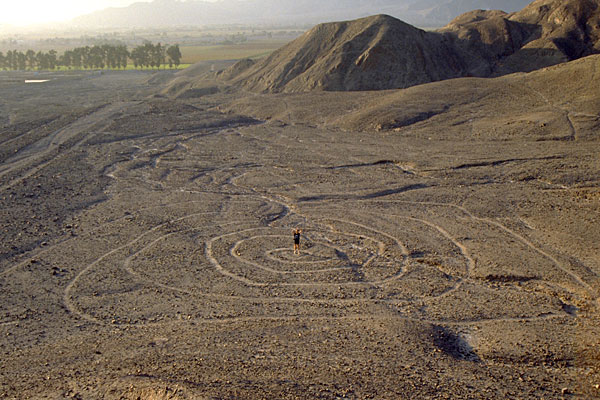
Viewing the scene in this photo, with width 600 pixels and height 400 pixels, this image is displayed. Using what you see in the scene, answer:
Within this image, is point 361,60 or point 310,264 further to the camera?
point 361,60

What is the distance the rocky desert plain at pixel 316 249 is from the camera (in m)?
10.7

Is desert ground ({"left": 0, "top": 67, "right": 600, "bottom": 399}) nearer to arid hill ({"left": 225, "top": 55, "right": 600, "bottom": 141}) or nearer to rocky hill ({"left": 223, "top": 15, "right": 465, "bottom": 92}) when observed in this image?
arid hill ({"left": 225, "top": 55, "right": 600, "bottom": 141})

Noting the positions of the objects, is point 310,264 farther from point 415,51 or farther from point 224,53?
point 224,53

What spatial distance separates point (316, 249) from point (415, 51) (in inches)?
1666

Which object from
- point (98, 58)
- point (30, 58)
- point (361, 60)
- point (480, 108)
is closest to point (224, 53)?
point (98, 58)

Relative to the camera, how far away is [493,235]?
18.7 m

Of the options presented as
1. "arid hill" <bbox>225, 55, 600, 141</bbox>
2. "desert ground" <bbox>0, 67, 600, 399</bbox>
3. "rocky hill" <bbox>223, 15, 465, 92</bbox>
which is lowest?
"desert ground" <bbox>0, 67, 600, 399</bbox>

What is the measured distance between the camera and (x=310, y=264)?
54.2 feet

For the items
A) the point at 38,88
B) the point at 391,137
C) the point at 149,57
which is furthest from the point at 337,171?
the point at 149,57

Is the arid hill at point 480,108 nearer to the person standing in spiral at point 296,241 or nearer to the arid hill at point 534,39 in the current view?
the arid hill at point 534,39

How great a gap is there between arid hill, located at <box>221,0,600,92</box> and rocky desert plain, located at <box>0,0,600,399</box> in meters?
9.48

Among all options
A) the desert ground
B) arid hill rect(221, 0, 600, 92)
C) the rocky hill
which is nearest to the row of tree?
arid hill rect(221, 0, 600, 92)

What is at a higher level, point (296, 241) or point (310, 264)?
point (296, 241)

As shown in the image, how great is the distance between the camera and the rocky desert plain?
10664 mm
